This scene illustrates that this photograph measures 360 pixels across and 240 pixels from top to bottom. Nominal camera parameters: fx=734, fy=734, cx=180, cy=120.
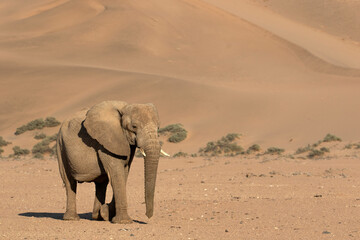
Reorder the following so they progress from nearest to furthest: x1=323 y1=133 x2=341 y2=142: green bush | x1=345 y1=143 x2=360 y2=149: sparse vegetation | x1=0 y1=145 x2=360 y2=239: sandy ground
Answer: x1=0 y1=145 x2=360 y2=239: sandy ground, x1=345 y1=143 x2=360 y2=149: sparse vegetation, x1=323 y1=133 x2=341 y2=142: green bush

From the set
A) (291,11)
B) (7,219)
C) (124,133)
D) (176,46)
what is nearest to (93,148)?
(124,133)

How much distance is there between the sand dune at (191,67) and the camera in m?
35.0

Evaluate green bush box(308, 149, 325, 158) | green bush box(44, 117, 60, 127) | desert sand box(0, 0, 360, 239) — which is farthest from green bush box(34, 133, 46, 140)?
green bush box(308, 149, 325, 158)

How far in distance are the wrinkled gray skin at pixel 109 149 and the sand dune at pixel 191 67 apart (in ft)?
63.7

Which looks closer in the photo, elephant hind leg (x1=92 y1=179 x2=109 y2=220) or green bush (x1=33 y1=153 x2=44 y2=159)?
elephant hind leg (x1=92 y1=179 x2=109 y2=220)

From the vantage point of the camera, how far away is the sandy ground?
938 centimetres

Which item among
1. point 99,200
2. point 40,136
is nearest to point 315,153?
point 99,200

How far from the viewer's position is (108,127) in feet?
33.1

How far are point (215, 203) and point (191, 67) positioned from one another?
3827 centimetres

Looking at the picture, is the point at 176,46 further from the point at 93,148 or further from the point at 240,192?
the point at 93,148

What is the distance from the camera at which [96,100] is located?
1614 inches

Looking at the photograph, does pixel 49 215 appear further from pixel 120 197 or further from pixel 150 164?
pixel 150 164

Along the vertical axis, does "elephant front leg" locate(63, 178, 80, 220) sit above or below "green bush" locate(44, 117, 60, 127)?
above

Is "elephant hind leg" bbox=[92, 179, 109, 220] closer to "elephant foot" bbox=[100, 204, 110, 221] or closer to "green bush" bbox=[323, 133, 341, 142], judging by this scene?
"elephant foot" bbox=[100, 204, 110, 221]
